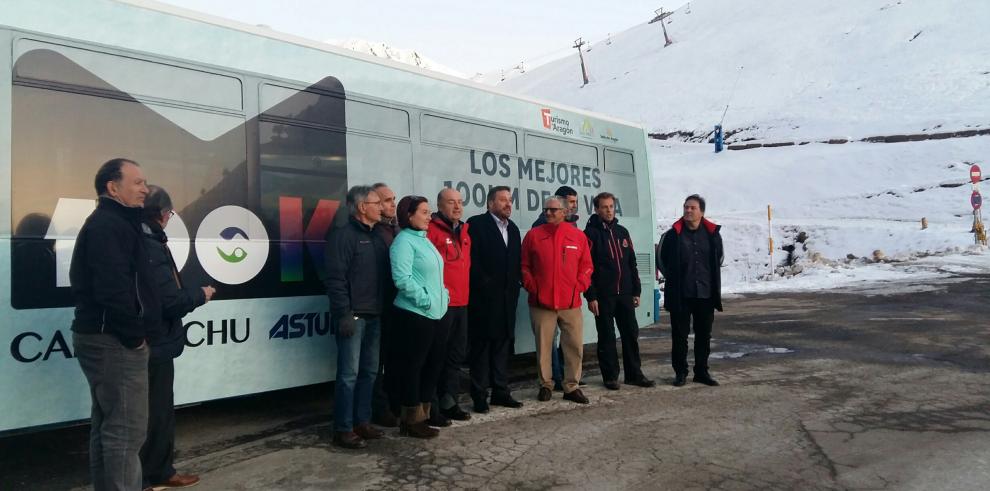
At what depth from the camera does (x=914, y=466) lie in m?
4.34

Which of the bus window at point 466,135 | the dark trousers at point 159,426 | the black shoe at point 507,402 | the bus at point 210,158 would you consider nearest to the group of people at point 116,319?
the dark trousers at point 159,426

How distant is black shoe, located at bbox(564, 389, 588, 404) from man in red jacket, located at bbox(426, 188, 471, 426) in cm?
105

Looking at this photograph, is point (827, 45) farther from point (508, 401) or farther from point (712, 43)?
point (508, 401)

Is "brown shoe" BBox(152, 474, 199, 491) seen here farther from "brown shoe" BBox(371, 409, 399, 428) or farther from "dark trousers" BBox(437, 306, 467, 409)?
"dark trousers" BBox(437, 306, 467, 409)

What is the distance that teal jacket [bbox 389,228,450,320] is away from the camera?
4859mm

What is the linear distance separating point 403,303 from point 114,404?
2.03 meters

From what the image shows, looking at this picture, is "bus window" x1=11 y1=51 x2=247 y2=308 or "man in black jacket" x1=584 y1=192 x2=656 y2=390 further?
"man in black jacket" x1=584 y1=192 x2=656 y2=390

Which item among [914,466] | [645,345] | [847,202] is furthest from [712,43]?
[914,466]

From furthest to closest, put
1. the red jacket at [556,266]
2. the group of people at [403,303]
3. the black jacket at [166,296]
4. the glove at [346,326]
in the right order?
1. the red jacket at [556,266]
2. the glove at [346,326]
3. the black jacket at [166,296]
4. the group of people at [403,303]

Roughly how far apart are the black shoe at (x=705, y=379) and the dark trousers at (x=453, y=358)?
8.87 ft

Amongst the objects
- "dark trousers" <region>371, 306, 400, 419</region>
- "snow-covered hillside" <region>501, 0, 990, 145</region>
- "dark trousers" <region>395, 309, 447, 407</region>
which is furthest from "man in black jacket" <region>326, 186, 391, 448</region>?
"snow-covered hillside" <region>501, 0, 990, 145</region>

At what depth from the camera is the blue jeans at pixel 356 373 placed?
4.92 m

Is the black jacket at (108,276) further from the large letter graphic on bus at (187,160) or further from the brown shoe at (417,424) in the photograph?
the brown shoe at (417,424)

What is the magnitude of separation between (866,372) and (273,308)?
6.04 meters
